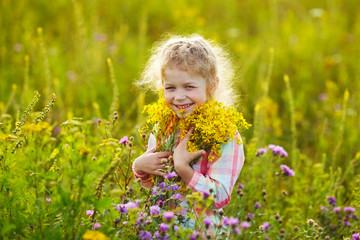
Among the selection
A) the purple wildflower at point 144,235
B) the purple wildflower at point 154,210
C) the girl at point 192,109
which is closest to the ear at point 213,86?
the girl at point 192,109

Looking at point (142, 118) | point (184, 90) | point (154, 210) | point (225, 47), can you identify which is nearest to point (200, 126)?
point (184, 90)

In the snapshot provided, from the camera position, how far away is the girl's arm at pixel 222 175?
1.61m

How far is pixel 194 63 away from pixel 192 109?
20 centimetres

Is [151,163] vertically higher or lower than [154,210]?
higher

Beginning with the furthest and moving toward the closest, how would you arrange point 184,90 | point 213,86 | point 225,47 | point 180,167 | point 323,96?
1. point 225,47
2. point 323,96
3. point 213,86
4. point 184,90
5. point 180,167

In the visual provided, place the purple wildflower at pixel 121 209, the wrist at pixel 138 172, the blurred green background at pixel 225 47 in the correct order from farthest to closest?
1. the blurred green background at pixel 225 47
2. the wrist at pixel 138 172
3. the purple wildflower at pixel 121 209

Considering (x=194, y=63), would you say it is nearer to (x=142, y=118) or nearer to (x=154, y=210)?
(x=154, y=210)

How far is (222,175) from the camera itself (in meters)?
1.66

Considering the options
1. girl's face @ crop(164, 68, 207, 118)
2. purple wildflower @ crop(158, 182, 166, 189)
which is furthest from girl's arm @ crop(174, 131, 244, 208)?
girl's face @ crop(164, 68, 207, 118)

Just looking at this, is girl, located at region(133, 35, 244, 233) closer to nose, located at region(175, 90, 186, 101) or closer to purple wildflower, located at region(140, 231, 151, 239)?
nose, located at region(175, 90, 186, 101)

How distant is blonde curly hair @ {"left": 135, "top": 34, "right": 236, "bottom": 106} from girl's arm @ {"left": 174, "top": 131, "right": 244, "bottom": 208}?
12.3 inches

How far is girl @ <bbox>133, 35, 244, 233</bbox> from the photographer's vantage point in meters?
1.62

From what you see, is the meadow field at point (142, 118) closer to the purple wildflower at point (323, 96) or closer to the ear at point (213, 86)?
the purple wildflower at point (323, 96)

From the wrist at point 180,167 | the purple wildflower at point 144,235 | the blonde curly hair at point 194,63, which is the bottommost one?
the purple wildflower at point 144,235
